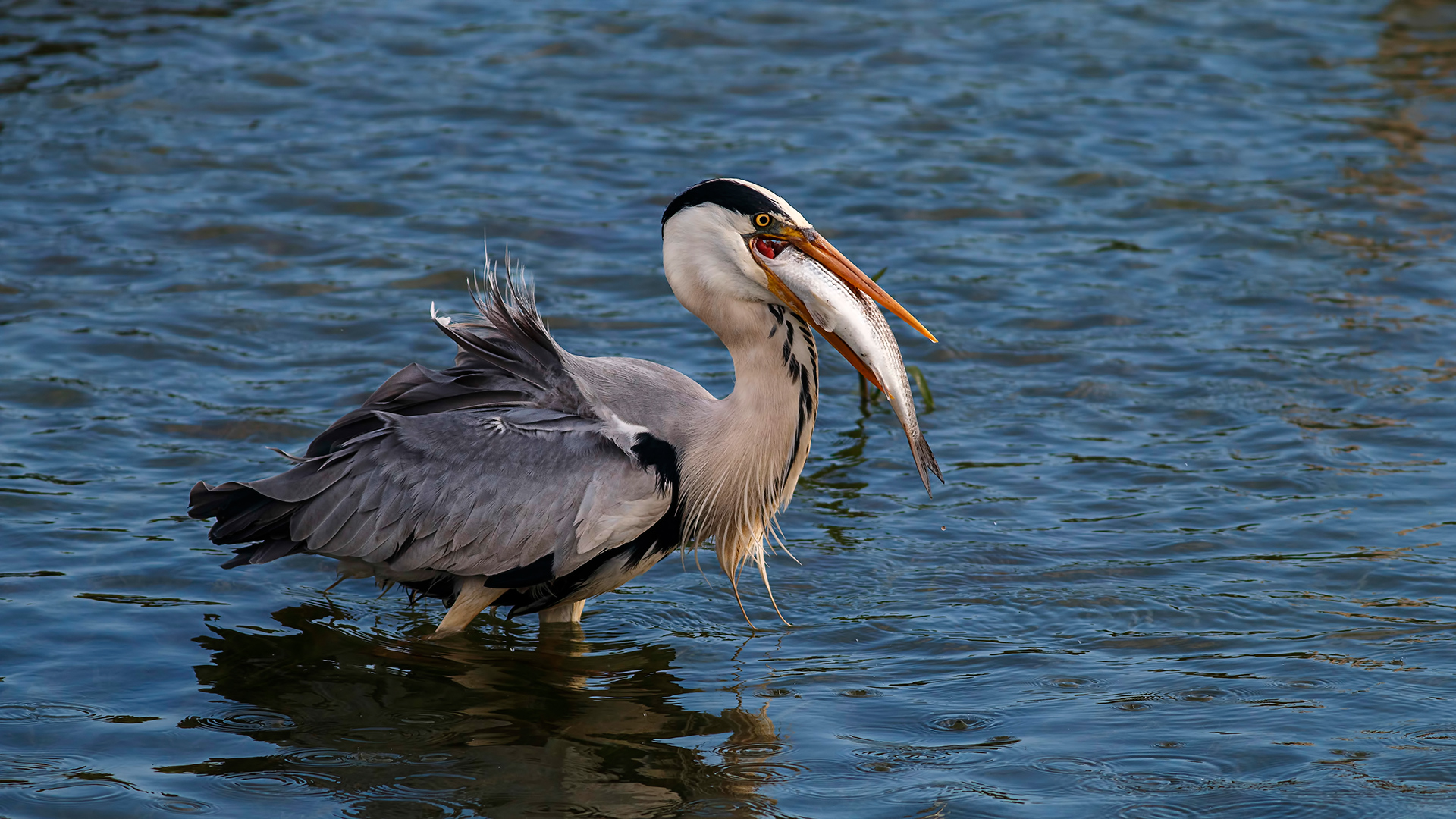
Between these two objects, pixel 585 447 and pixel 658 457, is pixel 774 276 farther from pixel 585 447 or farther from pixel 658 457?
pixel 585 447

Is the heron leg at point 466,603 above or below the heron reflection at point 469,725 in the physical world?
above

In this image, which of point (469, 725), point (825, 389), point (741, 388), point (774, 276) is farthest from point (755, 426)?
point (825, 389)

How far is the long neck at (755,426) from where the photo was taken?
671cm

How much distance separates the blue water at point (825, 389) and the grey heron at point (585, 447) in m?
0.47

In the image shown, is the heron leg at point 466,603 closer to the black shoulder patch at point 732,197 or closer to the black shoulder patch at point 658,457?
the black shoulder patch at point 658,457

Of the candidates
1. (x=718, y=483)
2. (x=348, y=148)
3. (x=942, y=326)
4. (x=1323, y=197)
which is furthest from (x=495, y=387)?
(x=1323, y=197)

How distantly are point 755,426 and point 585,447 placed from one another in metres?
0.72

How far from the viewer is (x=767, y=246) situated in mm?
6551

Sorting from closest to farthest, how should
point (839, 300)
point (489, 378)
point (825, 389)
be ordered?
point (839, 300)
point (489, 378)
point (825, 389)

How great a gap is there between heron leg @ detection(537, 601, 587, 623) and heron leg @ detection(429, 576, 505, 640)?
26 cm

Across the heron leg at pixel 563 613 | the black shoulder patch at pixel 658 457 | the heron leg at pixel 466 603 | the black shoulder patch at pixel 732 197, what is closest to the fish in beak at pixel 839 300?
the black shoulder patch at pixel 732 197

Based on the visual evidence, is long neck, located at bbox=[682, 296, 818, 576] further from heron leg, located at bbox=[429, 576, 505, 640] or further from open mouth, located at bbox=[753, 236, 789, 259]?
heron leg, located at bbox=[429, 576, 505, 640]

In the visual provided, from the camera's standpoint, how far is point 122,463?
8.52 metres

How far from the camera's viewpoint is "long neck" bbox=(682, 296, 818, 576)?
6715 mm
